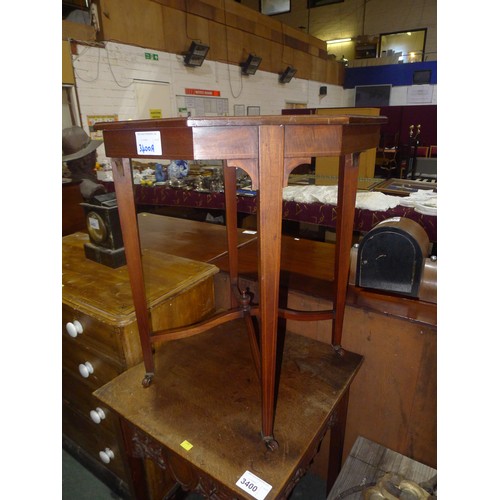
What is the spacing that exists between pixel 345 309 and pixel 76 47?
461 centimetres

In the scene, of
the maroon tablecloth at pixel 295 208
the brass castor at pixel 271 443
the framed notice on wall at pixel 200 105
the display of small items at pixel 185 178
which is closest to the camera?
the brass castor at pixel 271 443

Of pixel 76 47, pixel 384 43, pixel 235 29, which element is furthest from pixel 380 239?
pixel 384 43

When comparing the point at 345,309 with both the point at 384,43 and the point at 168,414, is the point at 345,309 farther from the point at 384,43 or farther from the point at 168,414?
the point at 384,43

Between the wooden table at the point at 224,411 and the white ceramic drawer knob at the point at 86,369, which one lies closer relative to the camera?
the wooden table at the point at 224,411

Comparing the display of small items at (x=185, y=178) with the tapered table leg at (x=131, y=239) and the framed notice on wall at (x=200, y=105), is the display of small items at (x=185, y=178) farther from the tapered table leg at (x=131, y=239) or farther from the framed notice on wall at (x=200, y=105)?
the framed notice on wall at (x=200, y=105)

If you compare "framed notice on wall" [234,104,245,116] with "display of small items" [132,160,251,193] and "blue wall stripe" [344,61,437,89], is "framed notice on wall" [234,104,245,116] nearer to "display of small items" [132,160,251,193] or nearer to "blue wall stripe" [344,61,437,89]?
"display of small items" [132,160,251,193]

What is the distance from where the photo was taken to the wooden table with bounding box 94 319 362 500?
859 mm

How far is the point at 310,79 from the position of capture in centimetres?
907

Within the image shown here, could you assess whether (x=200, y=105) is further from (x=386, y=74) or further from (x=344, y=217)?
(x=386, y=74)

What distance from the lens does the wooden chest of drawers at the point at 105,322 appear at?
119 centimetres

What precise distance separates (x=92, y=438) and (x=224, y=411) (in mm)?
942

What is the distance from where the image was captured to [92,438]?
157cm

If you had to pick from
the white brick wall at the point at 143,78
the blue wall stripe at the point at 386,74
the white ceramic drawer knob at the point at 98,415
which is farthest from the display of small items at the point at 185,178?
the blue wall stripe at the point at 386,74

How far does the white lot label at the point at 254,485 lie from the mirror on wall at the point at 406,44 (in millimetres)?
11275
